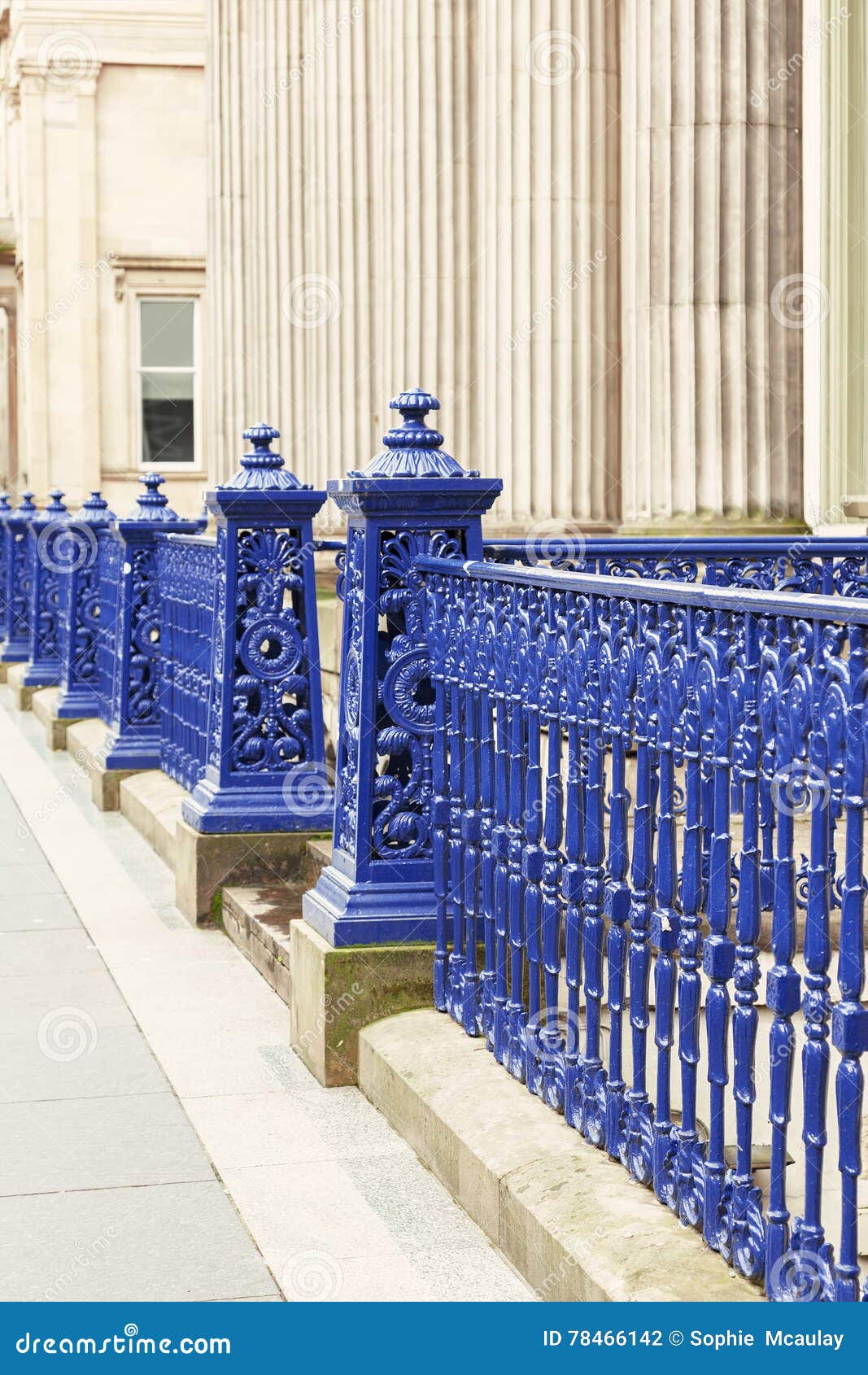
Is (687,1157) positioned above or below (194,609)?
below

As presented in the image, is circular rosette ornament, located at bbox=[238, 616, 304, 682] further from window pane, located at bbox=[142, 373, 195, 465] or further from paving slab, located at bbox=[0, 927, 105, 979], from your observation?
window pane, located at bbox=[142, 373, 195, 465]

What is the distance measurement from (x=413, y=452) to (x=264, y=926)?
2.10m

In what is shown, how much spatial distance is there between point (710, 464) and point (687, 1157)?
15.0ft

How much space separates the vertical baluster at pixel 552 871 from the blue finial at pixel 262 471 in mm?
3238

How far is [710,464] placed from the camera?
7.82m

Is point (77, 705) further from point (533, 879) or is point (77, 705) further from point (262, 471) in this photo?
point (533, 879)

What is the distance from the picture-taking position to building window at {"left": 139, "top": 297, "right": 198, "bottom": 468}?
93.5ft

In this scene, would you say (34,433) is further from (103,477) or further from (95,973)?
(95,973)

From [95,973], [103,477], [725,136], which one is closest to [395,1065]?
[95,973]

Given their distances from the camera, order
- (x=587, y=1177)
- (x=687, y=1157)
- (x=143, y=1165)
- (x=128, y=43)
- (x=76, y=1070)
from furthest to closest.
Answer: (x=128, y=43), (x=76, y=1070), (x=143, y=1165), (x=587, y=1177), (x=687, y=1157)

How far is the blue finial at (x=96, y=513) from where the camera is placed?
13500 mm

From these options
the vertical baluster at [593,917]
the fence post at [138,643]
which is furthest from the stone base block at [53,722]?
the vertical baluster at [593,917]

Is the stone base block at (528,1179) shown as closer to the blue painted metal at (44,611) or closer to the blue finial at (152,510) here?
the blue finial at (152,510)

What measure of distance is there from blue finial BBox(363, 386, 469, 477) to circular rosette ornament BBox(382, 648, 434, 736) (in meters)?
0.50
